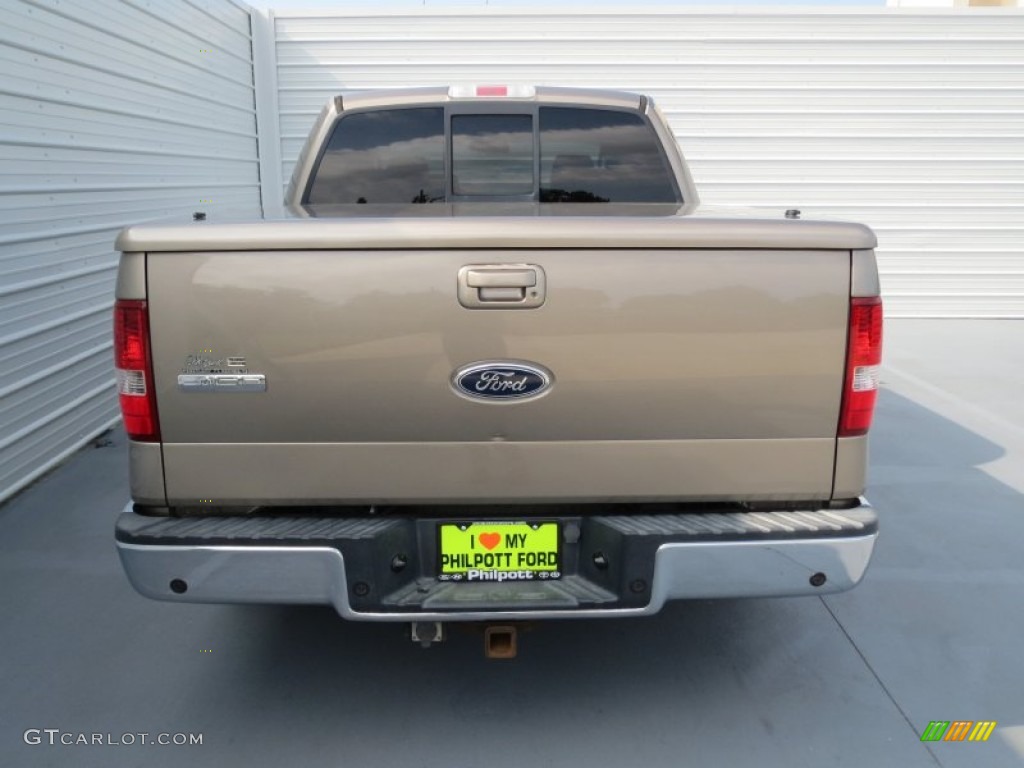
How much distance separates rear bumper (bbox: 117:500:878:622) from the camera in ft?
7.72

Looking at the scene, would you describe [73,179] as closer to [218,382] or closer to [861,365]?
[218,382]

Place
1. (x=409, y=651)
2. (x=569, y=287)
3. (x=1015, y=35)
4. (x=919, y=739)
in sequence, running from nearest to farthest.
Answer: (x=569, y=287) < (x=919, y=739) < (x=409, y=651) < (x=1015, y=35)

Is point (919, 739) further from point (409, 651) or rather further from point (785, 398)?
point (409, 651)

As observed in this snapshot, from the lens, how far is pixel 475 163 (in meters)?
3.90

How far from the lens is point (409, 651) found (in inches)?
126

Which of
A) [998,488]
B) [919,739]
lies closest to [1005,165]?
[998,488]

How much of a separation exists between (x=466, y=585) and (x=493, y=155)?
2153 millimetres

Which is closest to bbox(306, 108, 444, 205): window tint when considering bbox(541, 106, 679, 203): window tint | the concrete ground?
bbox(541, 106, 679, 203): window tint

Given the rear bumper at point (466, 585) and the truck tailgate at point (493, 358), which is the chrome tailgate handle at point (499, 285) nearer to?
the truck tailgate at point (493, 358)

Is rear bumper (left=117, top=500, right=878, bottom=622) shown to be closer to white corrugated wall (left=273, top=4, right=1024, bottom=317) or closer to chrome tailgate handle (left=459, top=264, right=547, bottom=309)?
chrome tailgate handle (left=459, top=264, right=547, bottom=309)

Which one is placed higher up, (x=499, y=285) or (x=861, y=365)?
(x=499, y=285)

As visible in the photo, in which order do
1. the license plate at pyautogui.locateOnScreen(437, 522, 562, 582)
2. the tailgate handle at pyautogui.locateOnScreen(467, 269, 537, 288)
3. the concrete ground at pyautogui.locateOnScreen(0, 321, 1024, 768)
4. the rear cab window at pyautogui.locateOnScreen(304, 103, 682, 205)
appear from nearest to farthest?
the tailgate handle at pyautogui.locateOnScreen(467, 269, 537, 288) → the license plate at pyautogui.locateOnScreen(437, 522, 562, 582) → the concrete ground at pyautogui.locateOnScreen(0, 321, 1024, 768) → the rear cab window at pyautogui.locateOnScreen(304, 103, 682, 205)

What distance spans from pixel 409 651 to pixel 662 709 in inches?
36.7

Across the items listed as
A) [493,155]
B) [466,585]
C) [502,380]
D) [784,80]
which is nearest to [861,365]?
[502,380]
